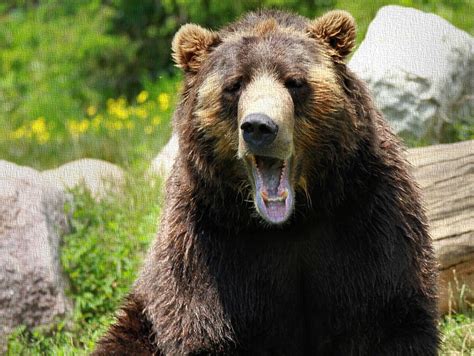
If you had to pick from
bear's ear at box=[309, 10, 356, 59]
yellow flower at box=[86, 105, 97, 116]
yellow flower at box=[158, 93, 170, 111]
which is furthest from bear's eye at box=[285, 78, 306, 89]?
yellow flower at box=[86, 105, 97, 116]

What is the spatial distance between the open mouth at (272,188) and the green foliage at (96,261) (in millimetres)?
2573

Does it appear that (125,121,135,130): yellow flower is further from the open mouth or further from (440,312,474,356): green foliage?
the open mouth

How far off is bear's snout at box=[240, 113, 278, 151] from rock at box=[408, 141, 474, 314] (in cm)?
249

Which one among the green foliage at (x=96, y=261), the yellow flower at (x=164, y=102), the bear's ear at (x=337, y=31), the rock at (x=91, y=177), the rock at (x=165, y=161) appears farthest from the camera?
the yellow flower at (x=164, y=102)

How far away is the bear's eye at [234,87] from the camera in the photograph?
16.7ft

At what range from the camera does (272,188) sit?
5012mm

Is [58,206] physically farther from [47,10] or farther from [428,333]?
[47,10]

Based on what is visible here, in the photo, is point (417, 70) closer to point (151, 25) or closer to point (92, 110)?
point (92, 110)

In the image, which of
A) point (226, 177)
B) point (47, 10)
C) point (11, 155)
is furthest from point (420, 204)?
point (47, 10)

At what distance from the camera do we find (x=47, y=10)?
1691 cm

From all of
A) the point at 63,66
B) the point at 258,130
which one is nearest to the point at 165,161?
the point at 258,130

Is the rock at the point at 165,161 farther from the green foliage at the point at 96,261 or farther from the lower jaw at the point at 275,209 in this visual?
the lower jaw at the point at 275,209

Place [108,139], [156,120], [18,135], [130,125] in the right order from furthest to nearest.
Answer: [18,135] < [130,125] < [156,120] < [108,139]

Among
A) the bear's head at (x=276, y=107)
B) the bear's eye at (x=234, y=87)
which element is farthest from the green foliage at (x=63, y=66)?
the bear's eye at (x=234, y=87)
